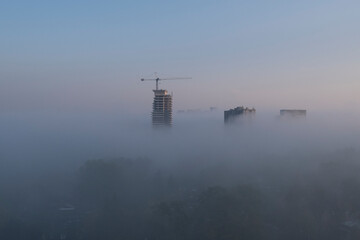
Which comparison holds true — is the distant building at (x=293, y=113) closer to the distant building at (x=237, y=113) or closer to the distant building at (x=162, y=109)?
the distant building at (x=237, y=113)

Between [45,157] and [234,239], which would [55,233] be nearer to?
[234,239]

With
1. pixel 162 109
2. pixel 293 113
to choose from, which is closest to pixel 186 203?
pixel 162 109

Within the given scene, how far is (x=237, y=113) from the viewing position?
31.9m

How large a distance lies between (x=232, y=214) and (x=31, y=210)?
5.10m

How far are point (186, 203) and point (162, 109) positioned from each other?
19927mm

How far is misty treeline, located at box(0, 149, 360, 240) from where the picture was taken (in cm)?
999

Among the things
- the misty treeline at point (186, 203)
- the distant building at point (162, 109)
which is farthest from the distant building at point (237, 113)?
the misty treeline at point (186, 203)

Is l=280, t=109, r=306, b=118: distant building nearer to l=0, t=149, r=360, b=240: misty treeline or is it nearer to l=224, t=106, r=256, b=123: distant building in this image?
l=224, t=106, r=256, b=123: distant building

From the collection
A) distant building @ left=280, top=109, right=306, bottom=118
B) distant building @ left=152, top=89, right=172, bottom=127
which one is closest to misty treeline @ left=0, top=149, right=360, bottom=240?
distant building @ left=152, top=89, right=172, bottom=127

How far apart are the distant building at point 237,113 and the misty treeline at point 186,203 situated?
14.5 meters

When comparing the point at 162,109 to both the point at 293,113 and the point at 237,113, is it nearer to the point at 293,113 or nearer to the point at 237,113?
the point at 237,113

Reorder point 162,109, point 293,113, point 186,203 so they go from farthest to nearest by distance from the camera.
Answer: point 293,113
point 162,109
point 186,203

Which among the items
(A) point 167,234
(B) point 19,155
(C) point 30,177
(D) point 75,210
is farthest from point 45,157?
(A) point 167,234

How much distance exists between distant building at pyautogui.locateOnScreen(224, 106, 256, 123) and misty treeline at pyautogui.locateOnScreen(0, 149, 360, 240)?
14505 millimetres
